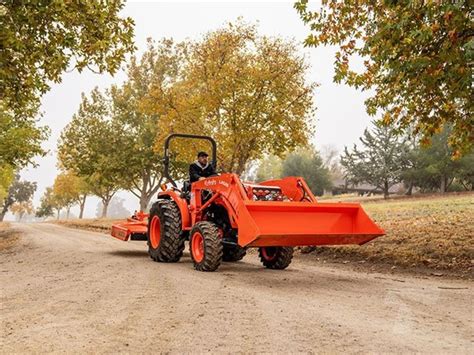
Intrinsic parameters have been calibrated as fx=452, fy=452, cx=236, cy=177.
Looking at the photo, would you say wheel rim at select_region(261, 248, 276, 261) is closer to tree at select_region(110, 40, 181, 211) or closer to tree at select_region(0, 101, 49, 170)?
tree at select_region(0, 101, 49, 170)

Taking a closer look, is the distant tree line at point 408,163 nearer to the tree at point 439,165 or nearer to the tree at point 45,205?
the tree at point 439,165

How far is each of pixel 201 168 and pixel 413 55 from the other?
464cm

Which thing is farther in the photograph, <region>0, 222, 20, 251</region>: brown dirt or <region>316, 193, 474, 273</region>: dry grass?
<region>0, 222, 20, 251</region>: brown dirt

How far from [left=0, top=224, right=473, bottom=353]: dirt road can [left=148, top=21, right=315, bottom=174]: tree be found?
1361 centimetres

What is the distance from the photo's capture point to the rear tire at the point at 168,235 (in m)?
8.86

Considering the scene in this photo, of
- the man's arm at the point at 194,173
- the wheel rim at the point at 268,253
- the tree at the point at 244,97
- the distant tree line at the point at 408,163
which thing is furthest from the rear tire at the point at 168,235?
the distant tree line at the point at 408,163

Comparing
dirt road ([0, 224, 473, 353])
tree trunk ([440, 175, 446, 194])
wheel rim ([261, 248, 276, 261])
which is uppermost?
tree trunk ([440, 175, 446, 194])

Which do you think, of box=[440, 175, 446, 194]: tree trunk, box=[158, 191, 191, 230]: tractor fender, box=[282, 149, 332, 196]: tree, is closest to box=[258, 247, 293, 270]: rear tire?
box=[158, 191, 191, 230]: tractor fender

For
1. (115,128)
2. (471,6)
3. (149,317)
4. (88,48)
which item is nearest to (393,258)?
(471,6)

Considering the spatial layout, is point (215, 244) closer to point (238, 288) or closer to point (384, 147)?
point (238, 288)

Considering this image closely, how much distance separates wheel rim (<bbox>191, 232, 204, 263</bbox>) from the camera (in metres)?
7.84

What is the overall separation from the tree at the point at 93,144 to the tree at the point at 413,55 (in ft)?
82.2

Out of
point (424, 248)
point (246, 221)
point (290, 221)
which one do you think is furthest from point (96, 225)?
point (246, 221)

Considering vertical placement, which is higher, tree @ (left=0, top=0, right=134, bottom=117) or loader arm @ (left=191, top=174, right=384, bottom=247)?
tree @ (left=0, top=0, right=134, bottom=117)
